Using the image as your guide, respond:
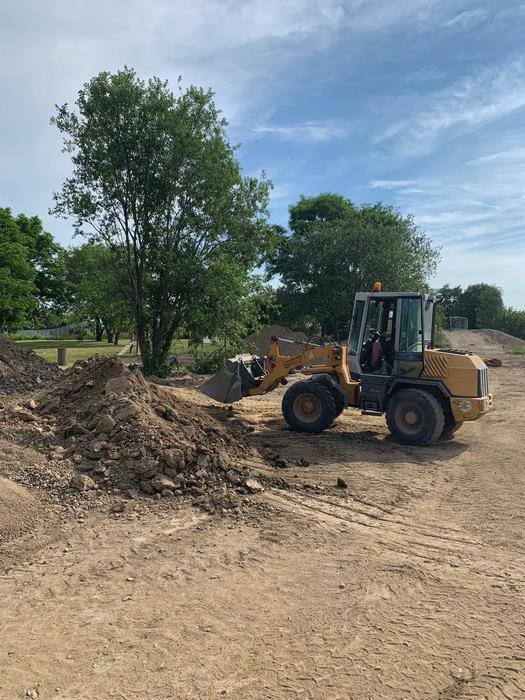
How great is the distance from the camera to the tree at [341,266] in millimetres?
29859

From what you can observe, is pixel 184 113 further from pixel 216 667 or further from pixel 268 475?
pixel 216 667

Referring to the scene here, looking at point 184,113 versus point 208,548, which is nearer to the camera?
point 208,548

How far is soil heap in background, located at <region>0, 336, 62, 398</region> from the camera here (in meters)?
13.2

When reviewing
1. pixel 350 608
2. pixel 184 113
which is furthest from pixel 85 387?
pixel 184 113

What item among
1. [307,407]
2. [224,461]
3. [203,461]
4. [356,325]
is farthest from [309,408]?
[203,461]

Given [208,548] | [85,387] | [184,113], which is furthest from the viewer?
[184,113]

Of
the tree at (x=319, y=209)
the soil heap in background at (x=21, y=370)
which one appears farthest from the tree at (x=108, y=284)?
the tree at (x=319, y=209)

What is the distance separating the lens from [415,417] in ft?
31.9

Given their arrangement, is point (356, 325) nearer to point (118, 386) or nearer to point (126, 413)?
point (118, 386)

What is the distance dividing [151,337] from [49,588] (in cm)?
1598

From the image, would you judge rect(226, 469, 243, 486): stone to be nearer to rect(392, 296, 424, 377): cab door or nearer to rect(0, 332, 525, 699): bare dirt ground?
rect(0, 332, 525, 699): bare dirt ground

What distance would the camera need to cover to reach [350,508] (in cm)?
657

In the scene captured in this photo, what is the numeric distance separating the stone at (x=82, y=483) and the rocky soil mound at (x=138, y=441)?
0.4 inches

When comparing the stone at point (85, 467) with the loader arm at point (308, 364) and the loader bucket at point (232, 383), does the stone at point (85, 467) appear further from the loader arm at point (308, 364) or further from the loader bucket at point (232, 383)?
the loader arm at point (308, 364)
